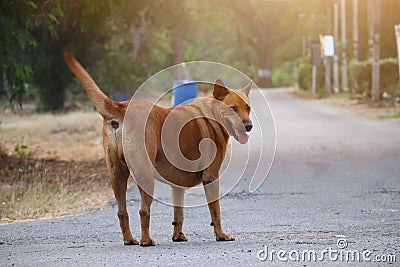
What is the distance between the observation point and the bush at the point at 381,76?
3161cm

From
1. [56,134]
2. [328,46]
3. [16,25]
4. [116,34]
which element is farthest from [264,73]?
[16,25]

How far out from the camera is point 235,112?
7.77 m

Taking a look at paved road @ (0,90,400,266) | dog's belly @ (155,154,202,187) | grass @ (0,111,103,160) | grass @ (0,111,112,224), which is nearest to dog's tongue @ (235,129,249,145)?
dog's belly @ (155,154,202,187)

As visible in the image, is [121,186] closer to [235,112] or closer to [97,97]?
[97,97]

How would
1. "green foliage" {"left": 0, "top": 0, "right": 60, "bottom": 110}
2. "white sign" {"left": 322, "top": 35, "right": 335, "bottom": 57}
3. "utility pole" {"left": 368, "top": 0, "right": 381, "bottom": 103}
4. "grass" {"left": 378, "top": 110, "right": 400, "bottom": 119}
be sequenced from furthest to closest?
"white sign" {"left": 322, "top": 35, "right": 335, "bottom": 57}
"utility pole" {"left": 368, "top": 0, "right": 381, "bottom": 103}
"grass" {"left": 378, "top": 110, "right": 400, "bottom": 119}
"green foliage" {"left": 0, "top": 0, "right": 60, "bottom": 110}

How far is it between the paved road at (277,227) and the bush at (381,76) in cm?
1597

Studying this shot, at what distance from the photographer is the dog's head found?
775 centimetres

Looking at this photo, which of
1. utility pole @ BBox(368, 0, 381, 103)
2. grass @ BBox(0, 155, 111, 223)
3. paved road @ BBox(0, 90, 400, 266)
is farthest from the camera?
utility pole @ BBox(368, 0, 381, 103)

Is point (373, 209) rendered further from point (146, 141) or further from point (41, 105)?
point (41, 105)

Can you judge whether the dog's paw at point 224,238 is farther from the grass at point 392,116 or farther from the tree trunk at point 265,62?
the tree trunk at point 265,62

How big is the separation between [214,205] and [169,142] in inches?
27.3

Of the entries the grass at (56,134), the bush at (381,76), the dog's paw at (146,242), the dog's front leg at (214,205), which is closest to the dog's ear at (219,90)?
the dog's front leg at (214,205)

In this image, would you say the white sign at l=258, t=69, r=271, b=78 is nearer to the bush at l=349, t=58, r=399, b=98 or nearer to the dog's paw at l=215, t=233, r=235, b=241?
the bush at l=349, t=58, r=399, b=98

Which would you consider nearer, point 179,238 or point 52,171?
point 179,238
